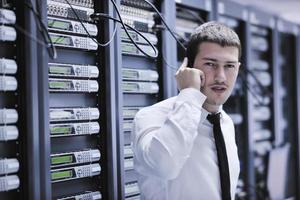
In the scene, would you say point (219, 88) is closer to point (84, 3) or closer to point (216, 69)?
point (216, 69)

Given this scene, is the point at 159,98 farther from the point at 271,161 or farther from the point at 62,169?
the point at 271,161

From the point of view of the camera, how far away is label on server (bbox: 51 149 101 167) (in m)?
2.08

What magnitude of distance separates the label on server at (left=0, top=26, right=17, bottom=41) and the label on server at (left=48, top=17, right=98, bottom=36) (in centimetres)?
20

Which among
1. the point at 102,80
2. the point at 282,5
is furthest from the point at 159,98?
the point at 282,5

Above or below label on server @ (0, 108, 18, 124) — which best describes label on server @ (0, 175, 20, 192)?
below

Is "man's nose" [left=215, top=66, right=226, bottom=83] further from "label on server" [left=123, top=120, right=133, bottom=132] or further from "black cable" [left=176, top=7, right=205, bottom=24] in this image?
"black cable" [left=176, top=7, right=205, bottom=24]

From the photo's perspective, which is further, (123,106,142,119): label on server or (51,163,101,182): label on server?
(123,106,142,119): label on server

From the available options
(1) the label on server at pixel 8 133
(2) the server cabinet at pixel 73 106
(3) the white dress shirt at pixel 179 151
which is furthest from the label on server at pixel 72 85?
(3) the white dress shirt at pixel 179 151

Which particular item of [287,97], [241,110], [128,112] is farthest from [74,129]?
[287,97]

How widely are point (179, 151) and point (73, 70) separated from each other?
65 cm

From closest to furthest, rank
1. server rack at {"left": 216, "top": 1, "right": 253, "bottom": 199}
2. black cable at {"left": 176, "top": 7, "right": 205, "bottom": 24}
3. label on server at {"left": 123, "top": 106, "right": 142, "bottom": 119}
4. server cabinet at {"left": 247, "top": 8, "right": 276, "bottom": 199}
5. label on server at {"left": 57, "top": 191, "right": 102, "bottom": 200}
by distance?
label on server at {"left": 57, "top": 191, "right": 102, "bottom": 200}
label on server at {"left": 123, "top": 106, "right": 142, "bottom": 119}
black cable at {"left": 176, "top": 7, "right": 205, "bottom": 24}
server rack at {"left": 216, "top": 1, "right": 253, "bottom": 199}
server cabinet at {"left": 247, "top": 8, "right": 276, "bottom": 199}

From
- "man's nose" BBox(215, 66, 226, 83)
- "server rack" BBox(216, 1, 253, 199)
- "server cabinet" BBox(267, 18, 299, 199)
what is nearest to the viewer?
"man's nose" BBox(215, 66, 226, 83)

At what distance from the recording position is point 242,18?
3.78 meters

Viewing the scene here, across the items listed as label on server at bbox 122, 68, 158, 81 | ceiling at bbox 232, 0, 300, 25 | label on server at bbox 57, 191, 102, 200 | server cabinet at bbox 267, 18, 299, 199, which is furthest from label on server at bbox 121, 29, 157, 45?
server cabinet at bbox 267, 18, 299, 199
